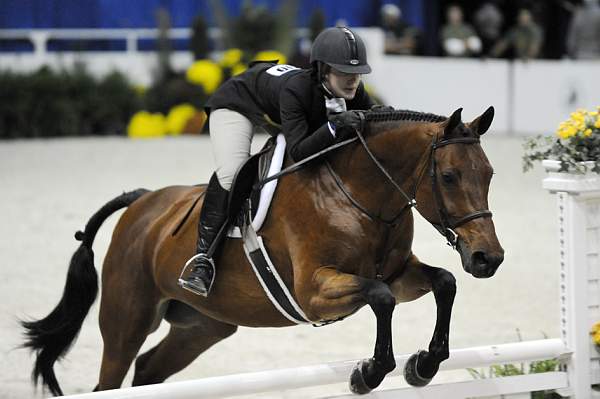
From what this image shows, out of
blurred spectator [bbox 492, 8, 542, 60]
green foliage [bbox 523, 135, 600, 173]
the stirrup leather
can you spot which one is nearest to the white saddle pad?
the stirrup leather

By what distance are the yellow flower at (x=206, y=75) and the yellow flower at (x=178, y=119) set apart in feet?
1.61

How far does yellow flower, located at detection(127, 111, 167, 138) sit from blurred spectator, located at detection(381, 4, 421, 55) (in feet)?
14.1

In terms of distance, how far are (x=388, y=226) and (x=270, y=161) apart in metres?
0.65

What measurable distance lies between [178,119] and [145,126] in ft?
1.90

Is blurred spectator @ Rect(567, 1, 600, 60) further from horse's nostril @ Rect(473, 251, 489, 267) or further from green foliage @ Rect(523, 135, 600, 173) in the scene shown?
horse's nostril @ Rect(473, 251, 489, 267)

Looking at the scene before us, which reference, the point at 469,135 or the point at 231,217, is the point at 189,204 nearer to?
the point at 231,217

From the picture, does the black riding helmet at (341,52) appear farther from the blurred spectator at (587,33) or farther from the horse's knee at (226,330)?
the blurred spectator at (587,33)

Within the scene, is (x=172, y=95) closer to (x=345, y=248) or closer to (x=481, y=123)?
(x=345, y=248)

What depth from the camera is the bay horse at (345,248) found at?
12.4 feet

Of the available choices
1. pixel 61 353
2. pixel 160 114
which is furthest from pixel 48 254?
pixel 160 114

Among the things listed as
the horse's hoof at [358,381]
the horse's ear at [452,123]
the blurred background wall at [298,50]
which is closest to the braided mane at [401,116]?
the horse's ear at [452,123]

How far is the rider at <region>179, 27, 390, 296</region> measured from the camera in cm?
414

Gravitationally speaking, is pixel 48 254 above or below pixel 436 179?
below

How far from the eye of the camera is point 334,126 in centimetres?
415
